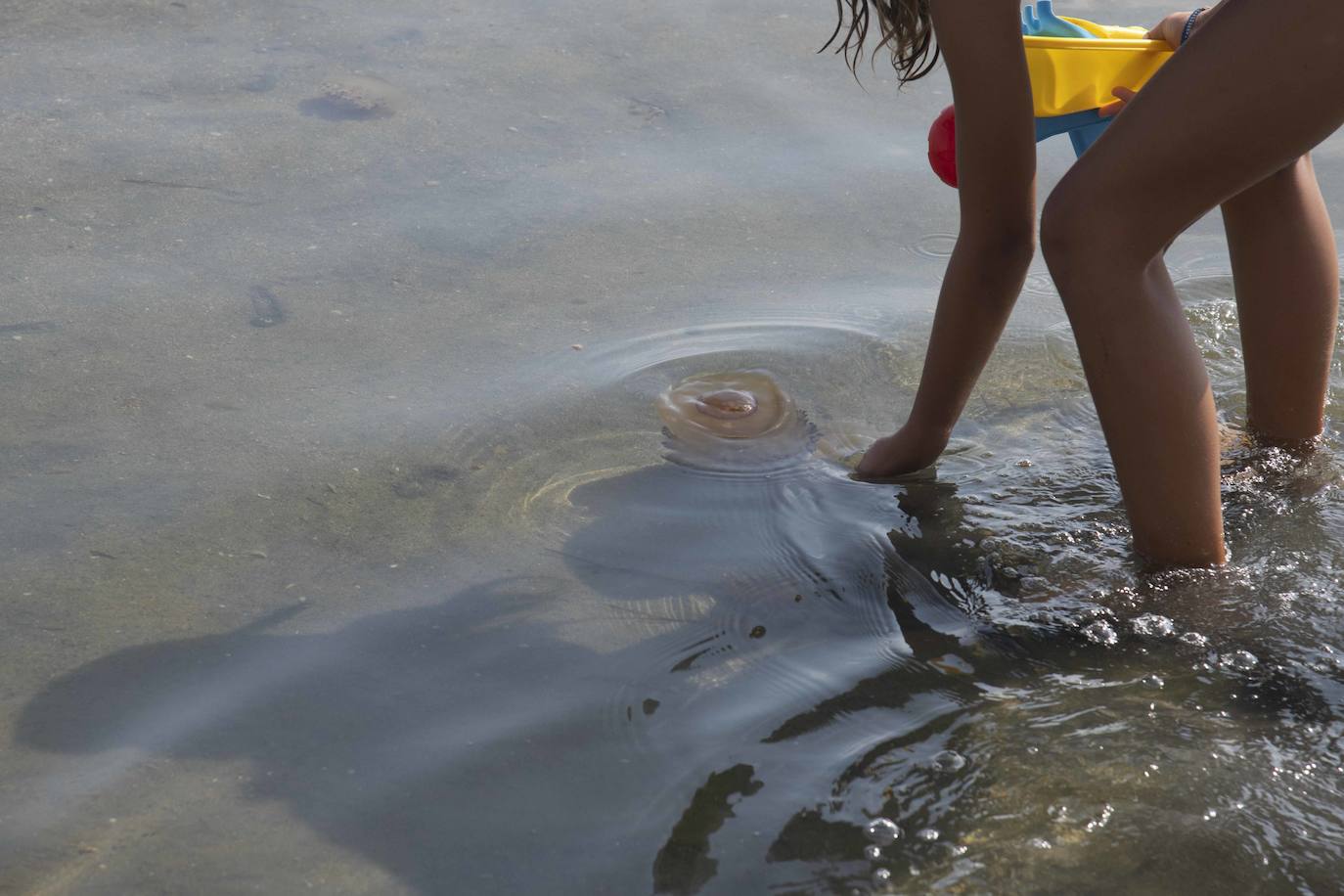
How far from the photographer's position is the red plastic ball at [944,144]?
2.30 metres

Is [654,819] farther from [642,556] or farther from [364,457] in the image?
[364,457]

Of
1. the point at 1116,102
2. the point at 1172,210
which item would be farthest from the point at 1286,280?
the point at 1172,210

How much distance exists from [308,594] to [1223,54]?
Answer: 1.57m

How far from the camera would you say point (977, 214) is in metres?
2.13

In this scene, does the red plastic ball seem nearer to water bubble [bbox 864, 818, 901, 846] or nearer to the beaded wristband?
the beaded wristband

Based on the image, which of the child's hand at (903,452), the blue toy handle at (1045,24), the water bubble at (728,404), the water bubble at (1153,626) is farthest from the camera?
the water bubble at (728,404)

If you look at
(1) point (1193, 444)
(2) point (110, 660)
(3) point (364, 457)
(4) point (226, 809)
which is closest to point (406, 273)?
(3) point (364, 457)

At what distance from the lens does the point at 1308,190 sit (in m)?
2.32

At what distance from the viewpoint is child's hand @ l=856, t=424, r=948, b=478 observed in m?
2.43

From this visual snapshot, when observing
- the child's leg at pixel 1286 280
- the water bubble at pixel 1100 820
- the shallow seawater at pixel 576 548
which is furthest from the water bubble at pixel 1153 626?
Answer: the child's leg at pixel 1286 280

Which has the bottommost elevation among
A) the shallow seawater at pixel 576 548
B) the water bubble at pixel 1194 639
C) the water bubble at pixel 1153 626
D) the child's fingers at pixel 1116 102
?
the shallow seawater at pixel 576 548

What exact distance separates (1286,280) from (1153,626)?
75 cm

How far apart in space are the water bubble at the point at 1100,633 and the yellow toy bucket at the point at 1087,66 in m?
0.83

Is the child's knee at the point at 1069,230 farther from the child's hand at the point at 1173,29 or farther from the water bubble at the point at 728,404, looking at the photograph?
the water bubble at the point at 728,404
